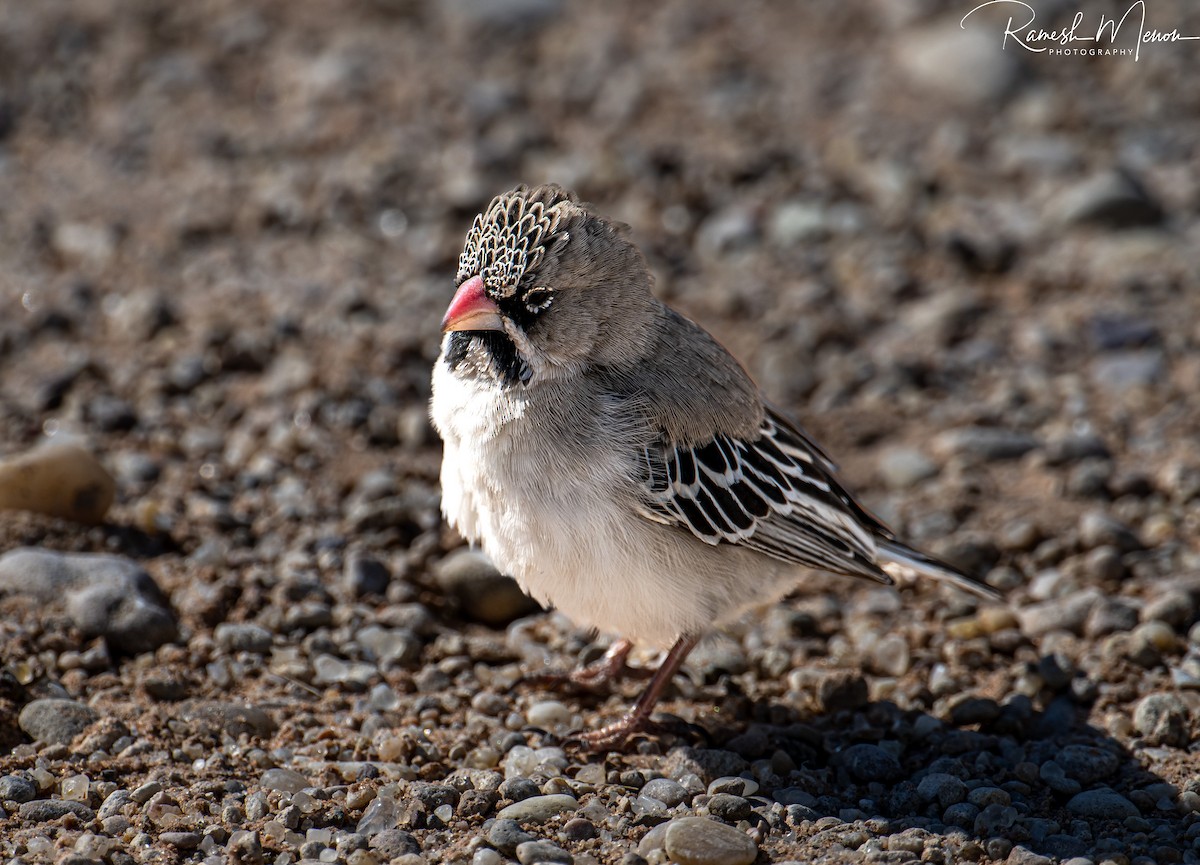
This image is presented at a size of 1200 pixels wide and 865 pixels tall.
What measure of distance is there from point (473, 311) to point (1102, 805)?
323cm

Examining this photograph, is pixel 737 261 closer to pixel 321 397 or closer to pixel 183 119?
pixel 321 397

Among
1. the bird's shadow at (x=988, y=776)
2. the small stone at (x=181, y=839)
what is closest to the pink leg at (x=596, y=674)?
the bird's shadow at (x=988, y=776)

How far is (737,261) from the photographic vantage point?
10055 millimetres

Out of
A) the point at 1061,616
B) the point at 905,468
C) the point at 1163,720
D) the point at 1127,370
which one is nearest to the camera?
the point at 1163,720

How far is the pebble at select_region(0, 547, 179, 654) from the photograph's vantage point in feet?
20.9

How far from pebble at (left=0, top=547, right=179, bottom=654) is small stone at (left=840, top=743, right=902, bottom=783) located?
3.18 metres

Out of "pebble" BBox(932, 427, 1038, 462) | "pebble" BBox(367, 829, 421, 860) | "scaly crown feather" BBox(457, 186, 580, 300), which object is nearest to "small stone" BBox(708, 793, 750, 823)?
"pebble" BBox(367, 829, 421, 860)

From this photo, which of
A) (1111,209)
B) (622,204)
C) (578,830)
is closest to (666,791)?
(578,830)

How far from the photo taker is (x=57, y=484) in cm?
698

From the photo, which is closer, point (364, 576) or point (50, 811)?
point (50, 811)

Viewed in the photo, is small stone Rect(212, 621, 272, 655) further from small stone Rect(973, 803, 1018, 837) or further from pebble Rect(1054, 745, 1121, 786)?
pebble Rect(1054, 745, 1121, 786)

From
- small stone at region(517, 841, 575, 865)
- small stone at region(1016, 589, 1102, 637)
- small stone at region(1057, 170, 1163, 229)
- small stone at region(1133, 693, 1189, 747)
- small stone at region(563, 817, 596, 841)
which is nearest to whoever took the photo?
small stone at region(517, 841, 575, 865)

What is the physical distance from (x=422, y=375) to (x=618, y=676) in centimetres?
269

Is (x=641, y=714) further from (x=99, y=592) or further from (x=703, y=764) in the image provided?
(x=99, y=592)
